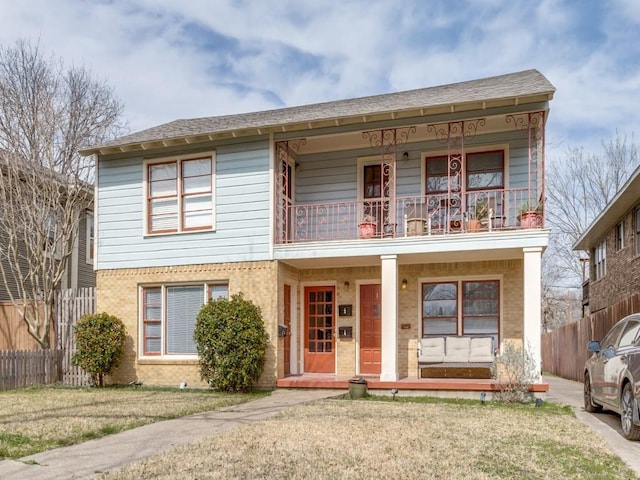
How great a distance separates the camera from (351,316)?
14125 mm

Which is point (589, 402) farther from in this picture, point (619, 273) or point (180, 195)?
point (619, 273)

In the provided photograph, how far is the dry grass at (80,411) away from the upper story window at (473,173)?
21.2 ft

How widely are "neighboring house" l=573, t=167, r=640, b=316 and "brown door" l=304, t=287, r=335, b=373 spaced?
7.38 meters

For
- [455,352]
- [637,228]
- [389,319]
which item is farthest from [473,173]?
[637,228]

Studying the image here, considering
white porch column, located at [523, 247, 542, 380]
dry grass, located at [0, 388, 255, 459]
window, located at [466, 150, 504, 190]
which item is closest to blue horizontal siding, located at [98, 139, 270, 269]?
dry grass, located at [0, 388, 255, 459]

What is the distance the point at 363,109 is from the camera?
13.2 metres

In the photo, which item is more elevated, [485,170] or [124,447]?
[485,170]

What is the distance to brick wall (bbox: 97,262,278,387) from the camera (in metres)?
13.1

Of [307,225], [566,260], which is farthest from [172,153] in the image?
[566,260]

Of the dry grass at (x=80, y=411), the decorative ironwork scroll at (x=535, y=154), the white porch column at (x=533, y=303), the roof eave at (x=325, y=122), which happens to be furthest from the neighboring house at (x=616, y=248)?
the dry grass at (x=80, y=411)

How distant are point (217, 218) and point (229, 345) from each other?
3.13 m

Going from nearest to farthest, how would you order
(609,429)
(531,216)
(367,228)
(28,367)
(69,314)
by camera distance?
(609,429) < (531,216) < (367,228) < (28,367) < (69,314)

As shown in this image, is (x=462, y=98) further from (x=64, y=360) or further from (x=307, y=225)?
(x=64, y=360)

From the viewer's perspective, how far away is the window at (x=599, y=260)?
22720 millimetres
